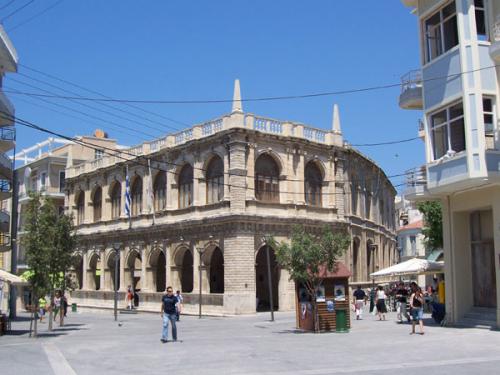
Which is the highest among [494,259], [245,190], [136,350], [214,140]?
[214,140]

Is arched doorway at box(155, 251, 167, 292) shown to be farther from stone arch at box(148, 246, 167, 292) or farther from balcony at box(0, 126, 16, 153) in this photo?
balcony at box(0, 126, 16, 153)

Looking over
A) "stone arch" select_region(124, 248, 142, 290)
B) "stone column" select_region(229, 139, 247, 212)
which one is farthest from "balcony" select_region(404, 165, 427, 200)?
"stone arch" select_region(124, 248, 142, 290)

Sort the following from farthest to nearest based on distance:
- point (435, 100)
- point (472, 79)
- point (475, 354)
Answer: point (435, 100) < point (472, 79) < point (475, 354)

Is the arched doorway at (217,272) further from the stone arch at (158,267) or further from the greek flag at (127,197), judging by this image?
the greek flag at (127,197)

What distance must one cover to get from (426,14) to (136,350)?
1567 cm

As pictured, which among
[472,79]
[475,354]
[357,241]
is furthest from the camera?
[357,241]

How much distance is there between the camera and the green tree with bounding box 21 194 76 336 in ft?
84.5

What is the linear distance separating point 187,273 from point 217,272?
2.91 meters

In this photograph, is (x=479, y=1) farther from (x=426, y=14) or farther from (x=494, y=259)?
(x=494, y=259)

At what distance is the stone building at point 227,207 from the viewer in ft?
129

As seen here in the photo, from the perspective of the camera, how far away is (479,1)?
21.6m

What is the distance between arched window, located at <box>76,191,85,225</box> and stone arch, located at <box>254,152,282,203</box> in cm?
2235

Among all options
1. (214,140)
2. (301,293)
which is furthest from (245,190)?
(301,293)

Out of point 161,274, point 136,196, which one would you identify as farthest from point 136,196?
point 161,274
